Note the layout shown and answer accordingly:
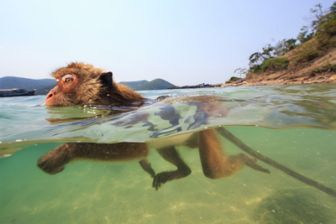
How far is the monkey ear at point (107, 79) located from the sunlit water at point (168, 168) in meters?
0.58

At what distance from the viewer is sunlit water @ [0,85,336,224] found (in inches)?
151

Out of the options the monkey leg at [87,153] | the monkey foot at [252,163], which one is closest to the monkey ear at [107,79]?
the monkey leg at [87,153]

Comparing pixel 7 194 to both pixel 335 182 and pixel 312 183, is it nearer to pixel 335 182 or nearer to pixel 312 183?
pixel 312 183

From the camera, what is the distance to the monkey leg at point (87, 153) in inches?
194

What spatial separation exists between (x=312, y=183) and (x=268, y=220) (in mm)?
1634

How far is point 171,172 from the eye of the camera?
4789 millimetres

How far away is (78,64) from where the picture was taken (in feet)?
21.0

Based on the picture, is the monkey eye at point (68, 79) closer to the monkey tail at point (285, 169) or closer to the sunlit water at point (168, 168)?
the sunlit water at point (168, 168)

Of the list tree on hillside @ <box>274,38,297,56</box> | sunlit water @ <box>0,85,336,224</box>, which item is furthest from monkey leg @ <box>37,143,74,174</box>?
tree on hillside @ <box>274,38,297,56</box>

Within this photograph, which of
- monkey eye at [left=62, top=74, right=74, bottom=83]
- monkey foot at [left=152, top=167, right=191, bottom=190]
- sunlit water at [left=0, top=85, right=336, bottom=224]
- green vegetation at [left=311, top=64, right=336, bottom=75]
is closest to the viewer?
sunlit water at [left=0, top=85, right=336, bottom=224]

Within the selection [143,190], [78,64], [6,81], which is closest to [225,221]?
[143,190]

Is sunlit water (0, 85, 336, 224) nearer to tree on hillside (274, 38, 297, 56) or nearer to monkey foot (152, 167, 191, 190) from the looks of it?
monkey foot (152, 167, 191, 190)

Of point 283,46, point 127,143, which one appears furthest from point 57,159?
→ point 283,46

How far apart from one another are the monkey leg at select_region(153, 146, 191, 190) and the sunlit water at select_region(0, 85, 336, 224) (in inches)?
4.6
